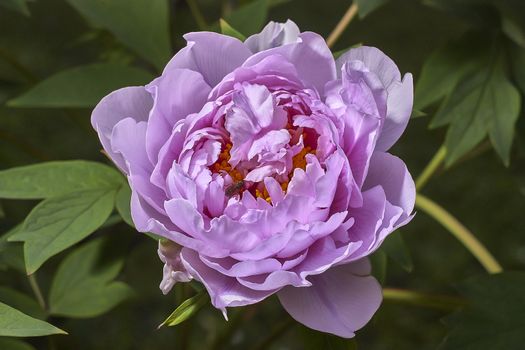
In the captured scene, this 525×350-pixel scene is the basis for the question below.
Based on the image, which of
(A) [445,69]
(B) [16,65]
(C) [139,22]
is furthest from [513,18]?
(B) [16,65]

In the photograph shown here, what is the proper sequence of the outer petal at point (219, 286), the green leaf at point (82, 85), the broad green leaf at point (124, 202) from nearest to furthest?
the outer petal at point (219, 286) < the broad green leaf at point (124, 202) < the green leaf at point (82, 85)

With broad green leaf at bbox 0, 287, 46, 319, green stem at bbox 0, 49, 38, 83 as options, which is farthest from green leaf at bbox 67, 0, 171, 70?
broad green leaf at bbox 0, 287, 46, 319

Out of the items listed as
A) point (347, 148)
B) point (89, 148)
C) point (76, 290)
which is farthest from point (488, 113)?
point (89, 148)

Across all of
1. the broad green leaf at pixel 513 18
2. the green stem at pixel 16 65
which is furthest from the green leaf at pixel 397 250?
the green stem at pixel 16 65

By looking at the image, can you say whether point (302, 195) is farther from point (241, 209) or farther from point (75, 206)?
point (75, 206)

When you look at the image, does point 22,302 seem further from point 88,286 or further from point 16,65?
point 16,65

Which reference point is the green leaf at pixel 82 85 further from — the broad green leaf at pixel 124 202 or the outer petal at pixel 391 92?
the outer petal at pixel 391 92

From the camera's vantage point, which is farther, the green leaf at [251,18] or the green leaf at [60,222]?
the green leaf at [251,18]
